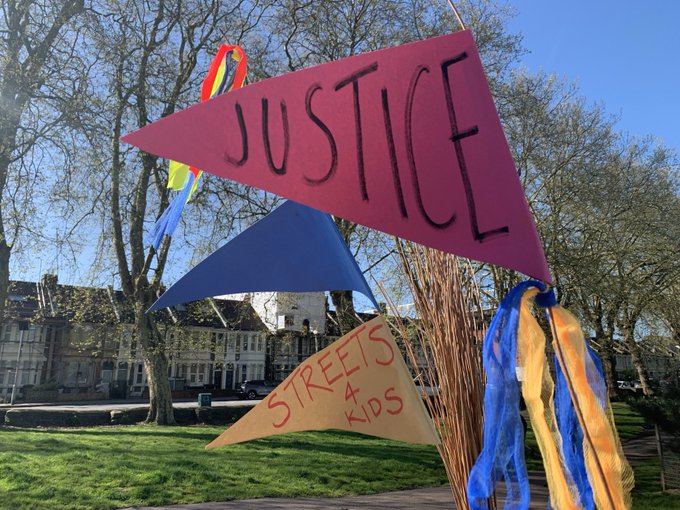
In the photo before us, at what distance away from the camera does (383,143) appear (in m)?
1.98

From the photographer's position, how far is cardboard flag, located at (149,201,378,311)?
334 cm

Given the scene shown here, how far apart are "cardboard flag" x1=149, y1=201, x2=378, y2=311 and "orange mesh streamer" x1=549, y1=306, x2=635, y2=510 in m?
1.48

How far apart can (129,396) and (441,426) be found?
41300 millimetres

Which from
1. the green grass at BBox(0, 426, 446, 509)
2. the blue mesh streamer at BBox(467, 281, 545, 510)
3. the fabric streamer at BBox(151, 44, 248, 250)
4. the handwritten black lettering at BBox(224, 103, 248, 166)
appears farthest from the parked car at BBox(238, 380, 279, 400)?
the handwritten black lettering at BBox(224, 103, 248, 166)

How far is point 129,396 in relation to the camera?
131ft

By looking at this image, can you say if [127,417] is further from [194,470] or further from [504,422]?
[504,422]

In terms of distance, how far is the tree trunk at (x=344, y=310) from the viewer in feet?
47.0

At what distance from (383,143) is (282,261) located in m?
1.58

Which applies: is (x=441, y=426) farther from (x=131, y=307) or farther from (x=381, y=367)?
(x=131, y=307)

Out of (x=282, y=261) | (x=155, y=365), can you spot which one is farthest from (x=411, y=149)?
(x=155, y=365)

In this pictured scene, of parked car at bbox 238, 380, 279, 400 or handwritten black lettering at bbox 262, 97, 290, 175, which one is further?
parked car at bbox 238, 380, 279, 400

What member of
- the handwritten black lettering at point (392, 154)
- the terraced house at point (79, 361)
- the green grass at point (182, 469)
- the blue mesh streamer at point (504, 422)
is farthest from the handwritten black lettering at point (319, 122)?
the terraced house at point (79, 361)

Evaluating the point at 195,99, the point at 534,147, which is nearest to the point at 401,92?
the point at 534,147

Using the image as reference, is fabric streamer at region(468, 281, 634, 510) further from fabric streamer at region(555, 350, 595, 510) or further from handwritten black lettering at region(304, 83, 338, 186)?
handwritten black lettering at region(304, 83, 338, 186)
